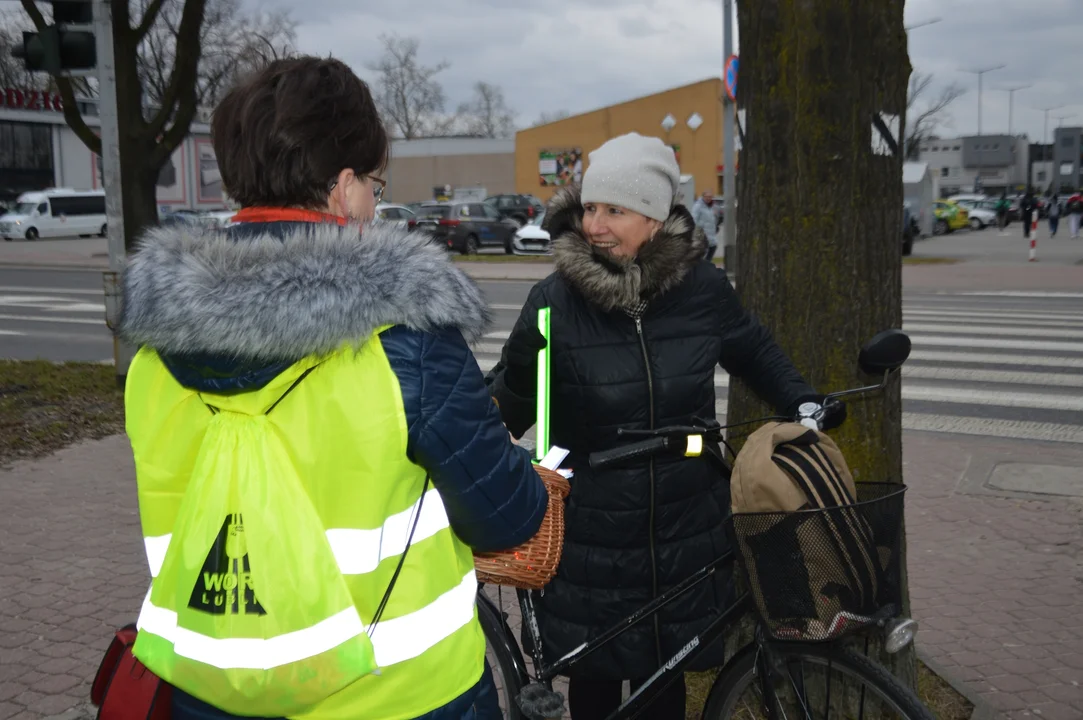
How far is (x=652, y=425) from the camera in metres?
2.77

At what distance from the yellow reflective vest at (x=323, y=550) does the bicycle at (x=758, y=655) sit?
0.79 m

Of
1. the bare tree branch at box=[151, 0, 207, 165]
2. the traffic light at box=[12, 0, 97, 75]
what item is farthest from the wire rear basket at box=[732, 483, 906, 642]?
the bare tree branch at box=[151, 0, 207, 165]

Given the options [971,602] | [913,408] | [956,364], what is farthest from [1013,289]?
[971,602]

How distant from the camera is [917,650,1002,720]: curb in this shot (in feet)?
11.7

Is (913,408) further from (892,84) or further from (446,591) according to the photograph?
(446,591)

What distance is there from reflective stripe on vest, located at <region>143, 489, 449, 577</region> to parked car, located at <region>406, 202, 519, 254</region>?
28757 millimetres

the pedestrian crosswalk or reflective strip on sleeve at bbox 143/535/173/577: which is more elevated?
reflective strip on sleeve at bbox 143/535/173/577

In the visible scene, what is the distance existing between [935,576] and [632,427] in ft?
9.50

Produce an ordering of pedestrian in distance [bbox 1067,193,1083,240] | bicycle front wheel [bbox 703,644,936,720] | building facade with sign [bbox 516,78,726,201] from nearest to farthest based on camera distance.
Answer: bicycle front wheel [bbox 703,644,936,720] → pedestrian in distance [bbox 1067,193,1083,240] → building facade with sign [bbox 516,78,726,201]

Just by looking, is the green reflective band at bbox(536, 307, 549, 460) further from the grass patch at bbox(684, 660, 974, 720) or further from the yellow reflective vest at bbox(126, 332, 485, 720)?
the grass patch at bbox(684, 660, 974, 720)

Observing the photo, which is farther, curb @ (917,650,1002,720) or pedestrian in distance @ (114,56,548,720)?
curb @ (917,650,1002,720)

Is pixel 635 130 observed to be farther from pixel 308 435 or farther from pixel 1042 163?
pixel 1042 163

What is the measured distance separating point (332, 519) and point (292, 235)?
0.45m

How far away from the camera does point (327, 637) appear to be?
1.66m
